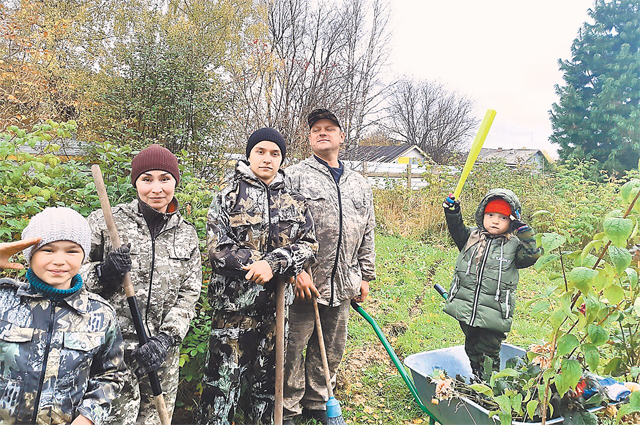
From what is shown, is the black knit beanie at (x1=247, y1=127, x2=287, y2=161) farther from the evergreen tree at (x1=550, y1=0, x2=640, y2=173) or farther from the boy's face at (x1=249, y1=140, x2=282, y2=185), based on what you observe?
the evergreen tree at (x1=550, y1=0, x2=640, y2=173)

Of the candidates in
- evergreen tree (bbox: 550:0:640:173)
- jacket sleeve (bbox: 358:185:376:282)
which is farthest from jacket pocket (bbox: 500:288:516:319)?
evergreen tree (bbox: 550:0:640:173)

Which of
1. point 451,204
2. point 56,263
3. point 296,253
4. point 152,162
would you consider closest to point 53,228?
point 56,263

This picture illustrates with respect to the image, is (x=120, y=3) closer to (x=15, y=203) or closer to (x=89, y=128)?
(x=89, y=128)

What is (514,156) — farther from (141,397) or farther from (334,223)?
(141,397)

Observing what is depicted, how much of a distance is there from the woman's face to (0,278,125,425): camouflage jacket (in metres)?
0.72

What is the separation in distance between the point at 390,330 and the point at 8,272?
14.0 ft

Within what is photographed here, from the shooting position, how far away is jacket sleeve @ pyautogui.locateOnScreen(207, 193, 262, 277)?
239 centimetres

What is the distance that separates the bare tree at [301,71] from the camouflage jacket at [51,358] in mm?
6704

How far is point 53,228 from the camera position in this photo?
5.29 ft

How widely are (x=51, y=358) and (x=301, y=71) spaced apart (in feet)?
28.7

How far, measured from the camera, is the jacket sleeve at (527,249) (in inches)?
122

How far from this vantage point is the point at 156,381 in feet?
6.70

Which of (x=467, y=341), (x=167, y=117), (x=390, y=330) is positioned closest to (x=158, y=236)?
(x=467, y=341)

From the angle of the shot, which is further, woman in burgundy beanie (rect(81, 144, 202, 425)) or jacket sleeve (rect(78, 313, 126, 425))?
woman in burgundy beanie (rect(81, 144, 202, 425))
